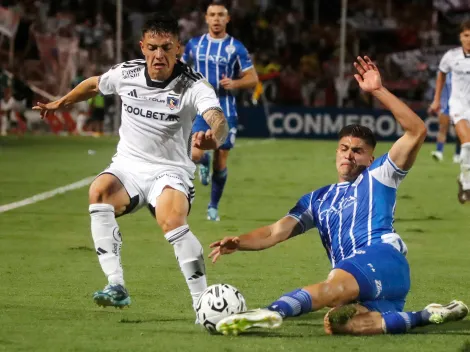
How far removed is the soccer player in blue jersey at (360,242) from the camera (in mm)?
6320

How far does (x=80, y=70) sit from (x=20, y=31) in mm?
1987

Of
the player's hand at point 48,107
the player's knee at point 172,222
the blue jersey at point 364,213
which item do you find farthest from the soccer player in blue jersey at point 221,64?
the blue jersey at point 364,213

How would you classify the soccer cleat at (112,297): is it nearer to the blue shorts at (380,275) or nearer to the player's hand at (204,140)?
the player's hand at (204,140)

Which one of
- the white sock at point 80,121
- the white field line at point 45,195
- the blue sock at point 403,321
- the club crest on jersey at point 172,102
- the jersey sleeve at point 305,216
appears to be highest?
the club crest on jersey at point 172,102

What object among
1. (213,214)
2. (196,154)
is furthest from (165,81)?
(196,154)

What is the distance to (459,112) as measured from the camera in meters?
15.1

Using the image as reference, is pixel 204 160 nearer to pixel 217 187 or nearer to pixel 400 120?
pixel 217 187

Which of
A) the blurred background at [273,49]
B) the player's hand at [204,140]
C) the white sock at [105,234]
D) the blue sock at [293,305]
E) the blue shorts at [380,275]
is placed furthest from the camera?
the blurred background at [273,49]

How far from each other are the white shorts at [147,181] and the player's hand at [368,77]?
1.36 m

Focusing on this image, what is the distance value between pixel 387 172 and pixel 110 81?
2092mm

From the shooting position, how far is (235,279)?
28.5 ft

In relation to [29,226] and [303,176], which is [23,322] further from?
[303,176]

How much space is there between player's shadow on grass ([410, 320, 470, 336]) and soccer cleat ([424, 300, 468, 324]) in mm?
54

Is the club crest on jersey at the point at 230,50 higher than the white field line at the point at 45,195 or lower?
higher
